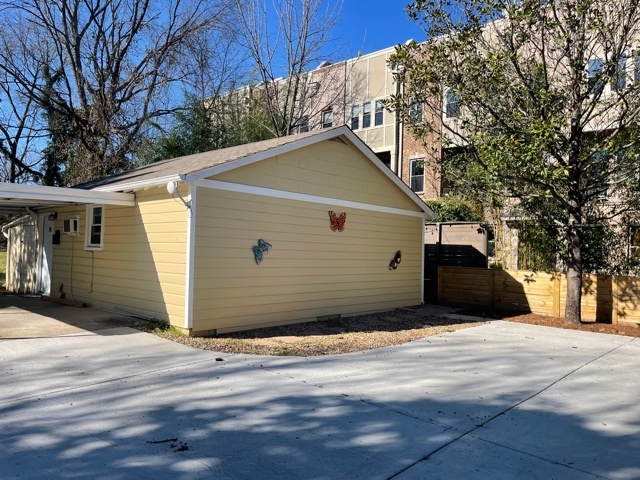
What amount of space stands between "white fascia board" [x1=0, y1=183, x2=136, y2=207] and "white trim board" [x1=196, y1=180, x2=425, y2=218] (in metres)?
2.11

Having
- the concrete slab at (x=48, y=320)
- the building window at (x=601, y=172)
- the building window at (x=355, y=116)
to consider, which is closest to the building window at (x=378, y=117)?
the building window at (x=355, y=116)

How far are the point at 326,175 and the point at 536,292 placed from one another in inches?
237

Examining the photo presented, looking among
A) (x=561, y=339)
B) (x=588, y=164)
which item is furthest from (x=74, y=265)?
(x=588, y=164)

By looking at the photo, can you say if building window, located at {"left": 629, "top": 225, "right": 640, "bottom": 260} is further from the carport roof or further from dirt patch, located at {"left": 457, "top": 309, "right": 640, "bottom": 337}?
the carport roof

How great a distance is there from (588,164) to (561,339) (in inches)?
141

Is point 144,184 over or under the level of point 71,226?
over

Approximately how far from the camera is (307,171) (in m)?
9.59

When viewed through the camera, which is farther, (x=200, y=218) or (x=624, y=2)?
(x=624, y=2)

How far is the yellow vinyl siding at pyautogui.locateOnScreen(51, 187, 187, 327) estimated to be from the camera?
7902 millimetres

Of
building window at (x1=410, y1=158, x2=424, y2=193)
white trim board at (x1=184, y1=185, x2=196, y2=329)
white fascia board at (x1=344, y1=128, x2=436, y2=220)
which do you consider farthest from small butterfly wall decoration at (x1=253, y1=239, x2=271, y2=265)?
building window at (x1=410, y1=158, x2=424, y2=193)

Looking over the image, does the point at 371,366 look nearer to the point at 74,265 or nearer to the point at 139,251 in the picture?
the point at 139,251

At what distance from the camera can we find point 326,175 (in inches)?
393

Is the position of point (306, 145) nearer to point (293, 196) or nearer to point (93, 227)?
point (293, 196)

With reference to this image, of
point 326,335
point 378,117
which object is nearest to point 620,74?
point 326,335
